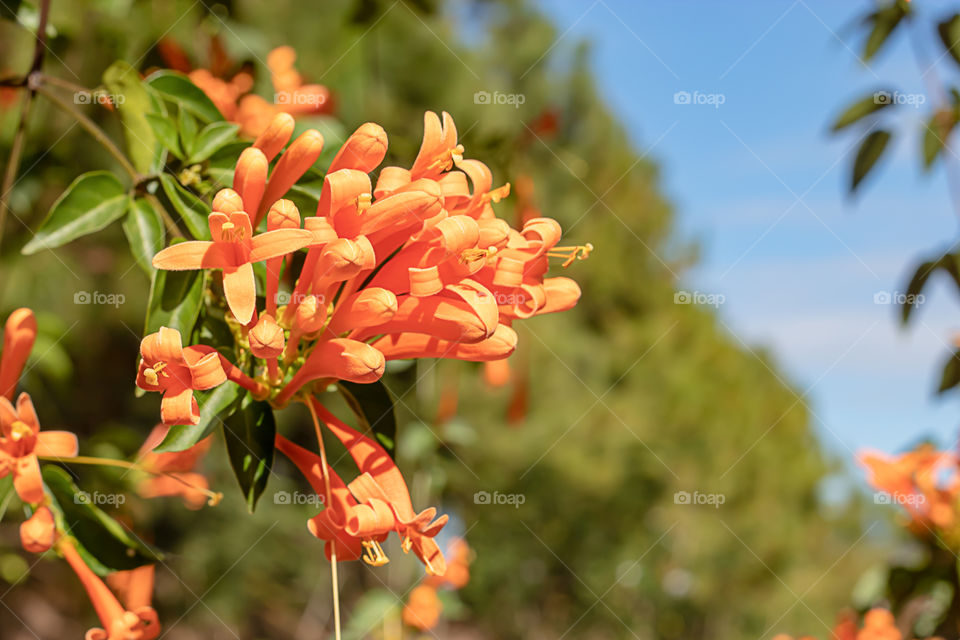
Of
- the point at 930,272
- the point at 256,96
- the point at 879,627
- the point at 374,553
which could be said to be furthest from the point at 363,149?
the point at 879,627

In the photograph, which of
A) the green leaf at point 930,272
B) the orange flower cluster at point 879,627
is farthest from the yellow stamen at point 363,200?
the orange flower cluster at point 879,627

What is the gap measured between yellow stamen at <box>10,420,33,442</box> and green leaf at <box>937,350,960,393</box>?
2264 millimetres

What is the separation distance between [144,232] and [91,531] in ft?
1.93

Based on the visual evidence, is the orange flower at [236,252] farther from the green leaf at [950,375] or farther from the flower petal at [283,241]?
the green leaf at [950,375]

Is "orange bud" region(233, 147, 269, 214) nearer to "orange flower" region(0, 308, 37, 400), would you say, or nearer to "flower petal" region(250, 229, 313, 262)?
"flower petal" region(250, 229, 313, 262)

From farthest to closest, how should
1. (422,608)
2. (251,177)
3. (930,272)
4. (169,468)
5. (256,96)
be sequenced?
(422,608) → (256,96) → (930,272) → (169,468) → (251,177)

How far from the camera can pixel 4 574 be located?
83.3 inches

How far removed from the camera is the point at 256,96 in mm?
2291

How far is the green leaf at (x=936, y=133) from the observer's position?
2131 mm

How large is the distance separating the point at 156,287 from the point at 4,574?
1536 mm

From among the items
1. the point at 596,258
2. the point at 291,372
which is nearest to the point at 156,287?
the point at 291,372

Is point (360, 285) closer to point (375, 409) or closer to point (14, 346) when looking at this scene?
point (375, 409)

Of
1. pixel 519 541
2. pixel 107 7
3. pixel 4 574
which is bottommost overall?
pixel 519 541

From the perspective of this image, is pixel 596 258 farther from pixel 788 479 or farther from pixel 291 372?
pixel 291 372
